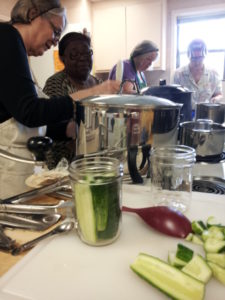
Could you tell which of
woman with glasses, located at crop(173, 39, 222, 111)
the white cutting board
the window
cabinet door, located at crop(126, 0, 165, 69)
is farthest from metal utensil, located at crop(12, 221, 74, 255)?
the window

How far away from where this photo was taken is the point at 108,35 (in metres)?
2.99

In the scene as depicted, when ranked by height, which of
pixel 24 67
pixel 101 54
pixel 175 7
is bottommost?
pixel 24 67

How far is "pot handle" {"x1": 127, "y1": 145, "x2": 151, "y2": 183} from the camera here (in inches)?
27.0

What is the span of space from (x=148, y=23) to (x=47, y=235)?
281cm

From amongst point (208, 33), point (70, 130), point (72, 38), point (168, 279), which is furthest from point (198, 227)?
point (208, 33)

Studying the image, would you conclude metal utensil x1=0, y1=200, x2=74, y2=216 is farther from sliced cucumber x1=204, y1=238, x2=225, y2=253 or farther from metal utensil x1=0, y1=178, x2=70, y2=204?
sliced cucumber x1=204, y1=238, x2=225, y2=253

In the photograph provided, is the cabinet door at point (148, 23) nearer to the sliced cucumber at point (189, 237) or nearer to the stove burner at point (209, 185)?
the stove burner at point (209, 185)

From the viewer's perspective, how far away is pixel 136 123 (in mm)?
662

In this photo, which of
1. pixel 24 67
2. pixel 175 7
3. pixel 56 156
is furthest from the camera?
pixel 175 7

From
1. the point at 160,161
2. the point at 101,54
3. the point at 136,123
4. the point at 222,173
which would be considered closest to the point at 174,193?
the point at 160,161

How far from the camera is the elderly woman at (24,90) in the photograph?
779mm

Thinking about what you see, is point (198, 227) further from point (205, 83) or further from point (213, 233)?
point (205, 83)

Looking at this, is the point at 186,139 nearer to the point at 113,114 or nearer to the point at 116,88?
the point at 116,88

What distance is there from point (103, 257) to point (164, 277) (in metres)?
0.11
